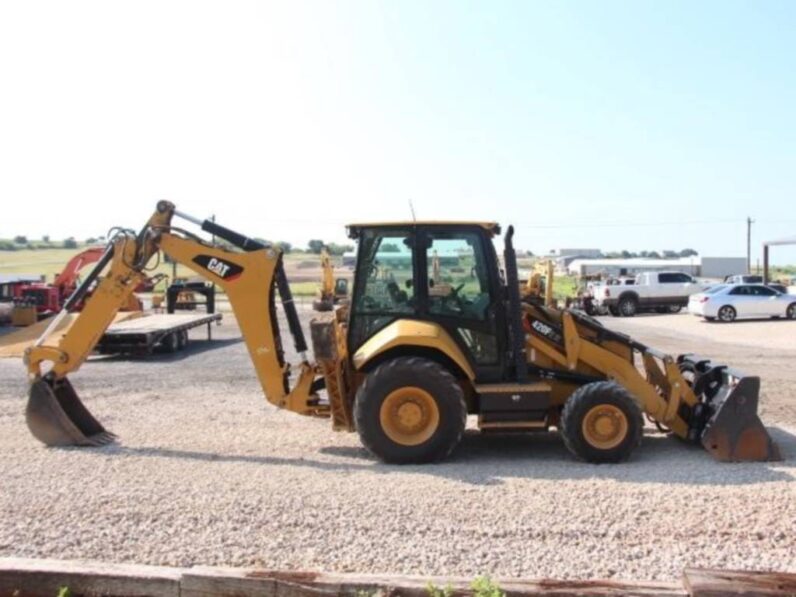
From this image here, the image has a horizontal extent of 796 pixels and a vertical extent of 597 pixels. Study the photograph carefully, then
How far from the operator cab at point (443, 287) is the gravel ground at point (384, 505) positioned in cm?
122

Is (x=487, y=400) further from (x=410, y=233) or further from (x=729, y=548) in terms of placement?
(x=729, y=548)

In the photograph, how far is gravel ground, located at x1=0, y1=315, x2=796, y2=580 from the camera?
5594 millimetres

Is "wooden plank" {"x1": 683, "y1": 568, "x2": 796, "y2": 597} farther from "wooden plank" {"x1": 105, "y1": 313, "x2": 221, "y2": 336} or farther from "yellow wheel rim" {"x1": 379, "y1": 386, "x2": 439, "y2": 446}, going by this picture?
"wooden plank" {"x1": 105, "y1": 313, "x2": 221, "y2": 336}

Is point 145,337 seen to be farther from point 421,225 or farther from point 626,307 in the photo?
point 626,307

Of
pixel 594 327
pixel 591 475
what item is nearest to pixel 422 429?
pixel 591 475

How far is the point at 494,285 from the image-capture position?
8.56m

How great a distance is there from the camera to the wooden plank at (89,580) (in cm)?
487

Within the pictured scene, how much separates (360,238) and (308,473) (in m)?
2.42

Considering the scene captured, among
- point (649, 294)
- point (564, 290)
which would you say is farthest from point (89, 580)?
point (564, 290)

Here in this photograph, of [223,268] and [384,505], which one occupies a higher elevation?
[223,268]

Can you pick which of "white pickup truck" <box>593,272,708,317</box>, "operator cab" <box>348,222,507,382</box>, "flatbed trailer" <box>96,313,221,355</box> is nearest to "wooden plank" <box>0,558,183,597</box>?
"operator cab" <box>348,222,507,382</box>

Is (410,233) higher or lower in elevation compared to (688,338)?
higher

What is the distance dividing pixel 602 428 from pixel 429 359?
6.01 feet

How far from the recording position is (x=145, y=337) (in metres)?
19.5
